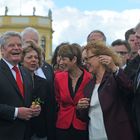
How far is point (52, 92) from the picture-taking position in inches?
248

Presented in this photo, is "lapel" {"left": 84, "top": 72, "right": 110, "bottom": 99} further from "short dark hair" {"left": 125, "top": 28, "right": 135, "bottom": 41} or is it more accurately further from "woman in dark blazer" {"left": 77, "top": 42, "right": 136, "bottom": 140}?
"short dark hair" {"left": 125, "top": 28, "right": 135, "bottom": 41}

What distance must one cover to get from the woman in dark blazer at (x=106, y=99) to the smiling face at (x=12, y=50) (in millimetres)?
858

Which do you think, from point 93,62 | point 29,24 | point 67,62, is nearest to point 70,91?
point 67,62

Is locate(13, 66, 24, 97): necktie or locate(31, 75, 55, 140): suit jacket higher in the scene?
locate(13, 66, 24, 97): necktie

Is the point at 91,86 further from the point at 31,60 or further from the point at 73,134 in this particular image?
the point at 31,60

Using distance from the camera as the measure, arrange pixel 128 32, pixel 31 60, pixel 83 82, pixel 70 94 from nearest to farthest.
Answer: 1. pixel 70 94
2. pixel 83 82
3. pixel 31 60
4. pixel 128 32

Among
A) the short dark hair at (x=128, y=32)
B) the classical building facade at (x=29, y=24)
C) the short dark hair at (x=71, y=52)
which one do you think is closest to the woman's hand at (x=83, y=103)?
the short dark hair at (x=71, y=52)

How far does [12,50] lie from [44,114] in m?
1.03

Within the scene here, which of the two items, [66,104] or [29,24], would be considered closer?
[66,104]

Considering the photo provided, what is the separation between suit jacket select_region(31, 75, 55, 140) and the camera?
20.2 feet

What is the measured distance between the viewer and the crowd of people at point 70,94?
530cm

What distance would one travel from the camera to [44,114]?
20.4ft

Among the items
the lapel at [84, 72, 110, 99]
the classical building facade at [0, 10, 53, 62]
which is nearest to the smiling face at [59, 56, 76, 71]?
the lapel at [84, 72, 110, 99]

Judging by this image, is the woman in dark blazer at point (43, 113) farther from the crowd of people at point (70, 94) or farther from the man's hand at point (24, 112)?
the man's hand at point (24, 112)
